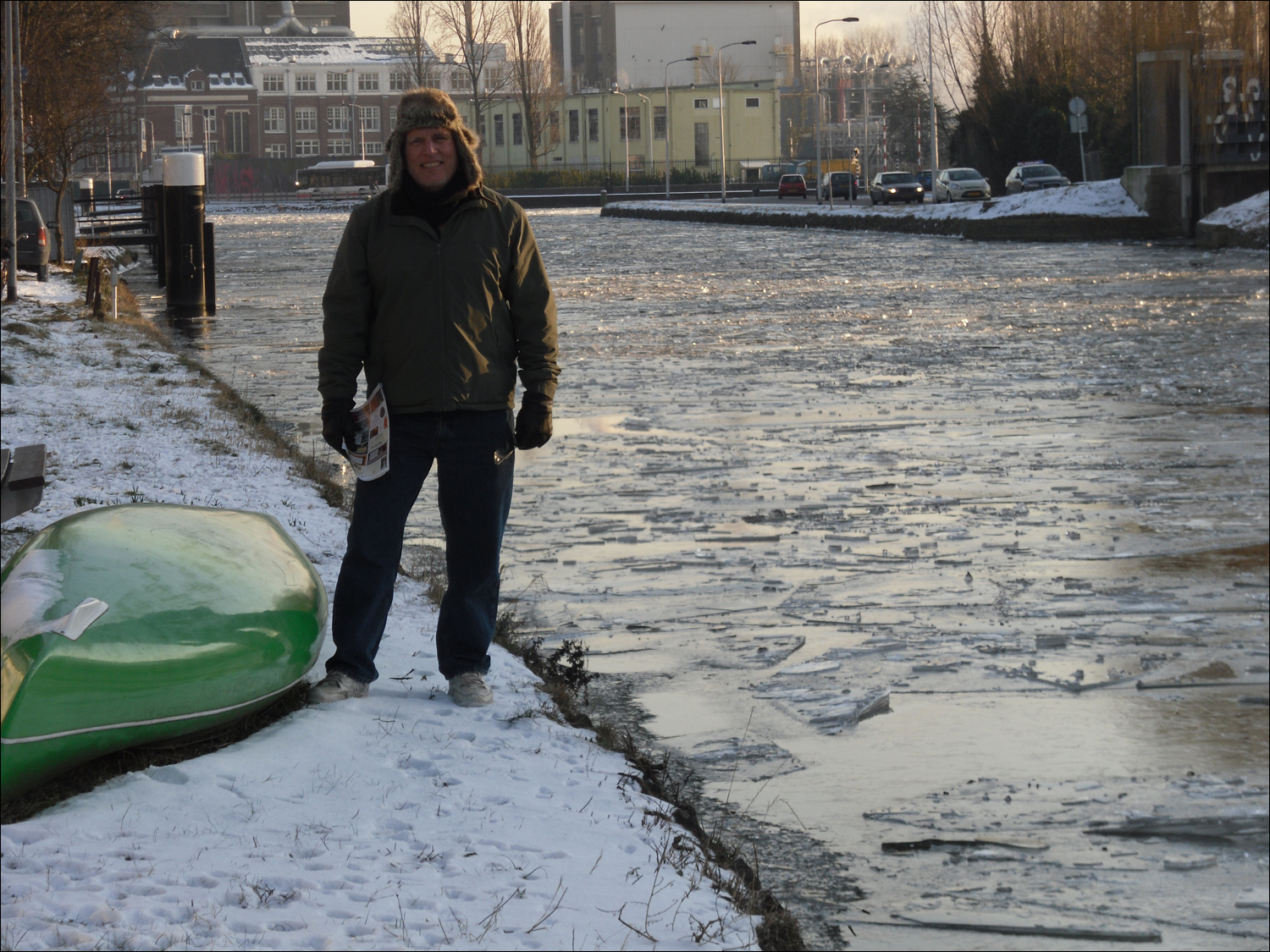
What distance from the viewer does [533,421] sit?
4750mm

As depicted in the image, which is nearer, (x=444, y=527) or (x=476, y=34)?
(x=444, y=527)

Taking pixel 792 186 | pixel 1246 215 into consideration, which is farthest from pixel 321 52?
pixel 1246 215

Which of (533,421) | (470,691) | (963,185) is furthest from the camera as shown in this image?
(963,185)

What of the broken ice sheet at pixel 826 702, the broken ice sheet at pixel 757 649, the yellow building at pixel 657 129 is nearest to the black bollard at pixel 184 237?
the broken ice sheet at pixel 757 649

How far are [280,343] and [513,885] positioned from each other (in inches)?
596

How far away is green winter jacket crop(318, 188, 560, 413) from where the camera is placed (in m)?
4.61

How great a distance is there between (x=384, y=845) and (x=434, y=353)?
1.49 m

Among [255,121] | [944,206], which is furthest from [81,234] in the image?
[255,121]

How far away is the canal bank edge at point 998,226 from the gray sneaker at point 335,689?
36.3 m

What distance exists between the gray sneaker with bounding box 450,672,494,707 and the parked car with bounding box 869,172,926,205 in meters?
59.1

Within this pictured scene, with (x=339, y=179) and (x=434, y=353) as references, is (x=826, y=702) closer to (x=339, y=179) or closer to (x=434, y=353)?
(x=434, y=353)

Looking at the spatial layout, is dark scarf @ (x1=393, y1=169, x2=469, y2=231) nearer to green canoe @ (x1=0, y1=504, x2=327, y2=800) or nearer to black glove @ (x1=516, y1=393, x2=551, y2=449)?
black glove @ (x1=516, y1=393, x2=551, y2=449)

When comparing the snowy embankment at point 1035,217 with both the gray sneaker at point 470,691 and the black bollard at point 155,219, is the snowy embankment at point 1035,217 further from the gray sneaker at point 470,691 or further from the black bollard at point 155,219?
the gray sneaker at point 470,691

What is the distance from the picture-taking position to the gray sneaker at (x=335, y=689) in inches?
191
